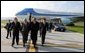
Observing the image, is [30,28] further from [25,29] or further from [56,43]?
[56,43]

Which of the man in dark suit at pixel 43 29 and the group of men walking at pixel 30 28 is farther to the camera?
the man in dark suit at pixel 43 29

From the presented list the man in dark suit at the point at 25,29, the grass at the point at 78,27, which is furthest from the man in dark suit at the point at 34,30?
the grass at the point at 78,27

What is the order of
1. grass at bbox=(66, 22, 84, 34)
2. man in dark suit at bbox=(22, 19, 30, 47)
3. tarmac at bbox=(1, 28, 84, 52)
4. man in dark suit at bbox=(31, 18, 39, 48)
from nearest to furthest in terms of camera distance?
tarmac at bbox=(1, 28, 84, 52), man in dark suit at bbox=(31, 18, 39, 48), man in dark suit at bbox=(22, 19, 30, 47), grass at bbox=(66, 22, 84, 34)

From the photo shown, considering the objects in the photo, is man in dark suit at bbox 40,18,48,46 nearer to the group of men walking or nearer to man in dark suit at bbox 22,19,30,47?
the group of men walking

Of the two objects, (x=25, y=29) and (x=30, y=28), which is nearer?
(x=30, y=28)

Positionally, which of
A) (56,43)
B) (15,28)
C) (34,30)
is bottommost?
(56,43)

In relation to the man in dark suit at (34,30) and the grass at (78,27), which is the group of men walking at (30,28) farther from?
the grass at (78,27)

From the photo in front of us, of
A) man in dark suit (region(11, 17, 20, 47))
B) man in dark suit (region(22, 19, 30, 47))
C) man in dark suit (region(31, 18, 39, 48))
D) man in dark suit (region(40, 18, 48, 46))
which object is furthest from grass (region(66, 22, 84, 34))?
man in dark suit (region(11, 17, 20, 47))

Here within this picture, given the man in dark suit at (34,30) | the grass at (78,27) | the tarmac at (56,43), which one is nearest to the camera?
the tarmac at (56,43)

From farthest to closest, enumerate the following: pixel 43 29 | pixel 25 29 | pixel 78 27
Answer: pixel 78 27, pixel 43 29, pixel 25 29

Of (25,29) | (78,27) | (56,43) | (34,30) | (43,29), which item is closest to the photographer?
(34,30)

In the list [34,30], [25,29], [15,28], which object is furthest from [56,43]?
[15,28]

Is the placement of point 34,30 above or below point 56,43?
above

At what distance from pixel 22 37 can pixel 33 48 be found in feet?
3.83
